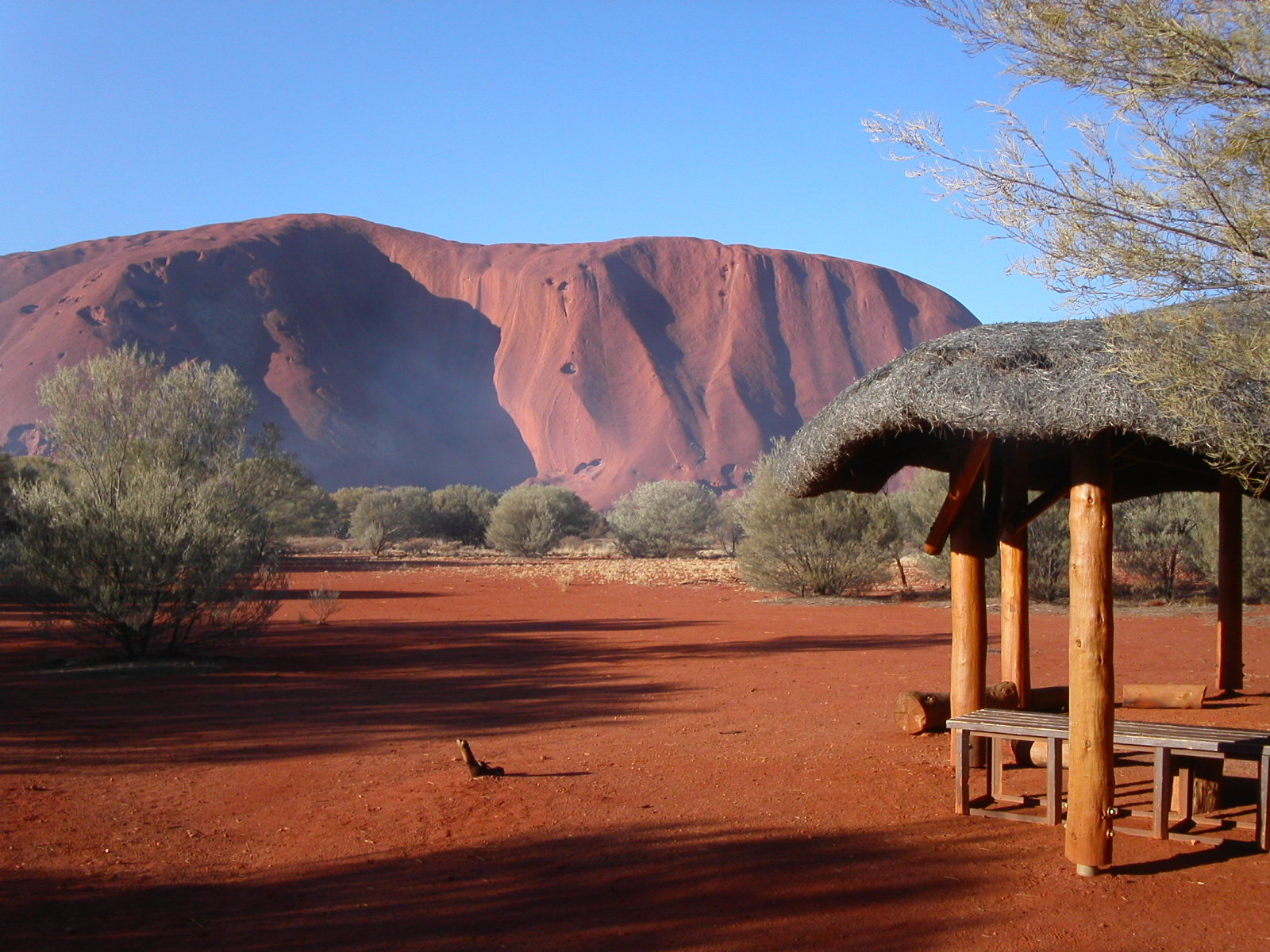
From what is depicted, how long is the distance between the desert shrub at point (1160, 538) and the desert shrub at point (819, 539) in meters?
4.99

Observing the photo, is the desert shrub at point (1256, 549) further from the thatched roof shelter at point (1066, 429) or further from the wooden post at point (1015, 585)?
the thatched roof shelter at point (1066, 429)

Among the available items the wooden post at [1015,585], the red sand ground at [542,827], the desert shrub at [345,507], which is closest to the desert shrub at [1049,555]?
the red sand ground at [542,827]

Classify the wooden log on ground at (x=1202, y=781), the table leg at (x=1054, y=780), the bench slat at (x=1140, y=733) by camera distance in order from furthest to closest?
the wooden log on ground at (x=1202, y=781) < the table leg at (x=1054, y=780) < the bench slat at (x=1140, y=733)

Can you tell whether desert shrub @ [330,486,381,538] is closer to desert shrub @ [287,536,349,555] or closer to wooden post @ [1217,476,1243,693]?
desert shrub @ [287,536,349,555]

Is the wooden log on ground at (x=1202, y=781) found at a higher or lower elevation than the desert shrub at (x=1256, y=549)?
lower

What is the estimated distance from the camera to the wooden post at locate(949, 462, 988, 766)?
267 inches

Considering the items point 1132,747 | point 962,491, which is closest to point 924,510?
point 962,491

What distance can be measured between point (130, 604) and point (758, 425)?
231 ft

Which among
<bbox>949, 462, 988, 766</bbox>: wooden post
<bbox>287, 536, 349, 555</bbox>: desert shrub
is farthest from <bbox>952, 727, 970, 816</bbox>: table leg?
<bbox>287, 536, 349, 555</bbox>: desert shrub

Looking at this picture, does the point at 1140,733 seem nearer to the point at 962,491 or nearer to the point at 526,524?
the point at 962,491

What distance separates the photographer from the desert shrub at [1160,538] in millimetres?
21719

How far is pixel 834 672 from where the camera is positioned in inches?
479

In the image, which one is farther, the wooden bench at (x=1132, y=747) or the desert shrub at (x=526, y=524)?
the desert shrub at (x=526, y=524)

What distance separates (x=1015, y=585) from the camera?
7211mm
